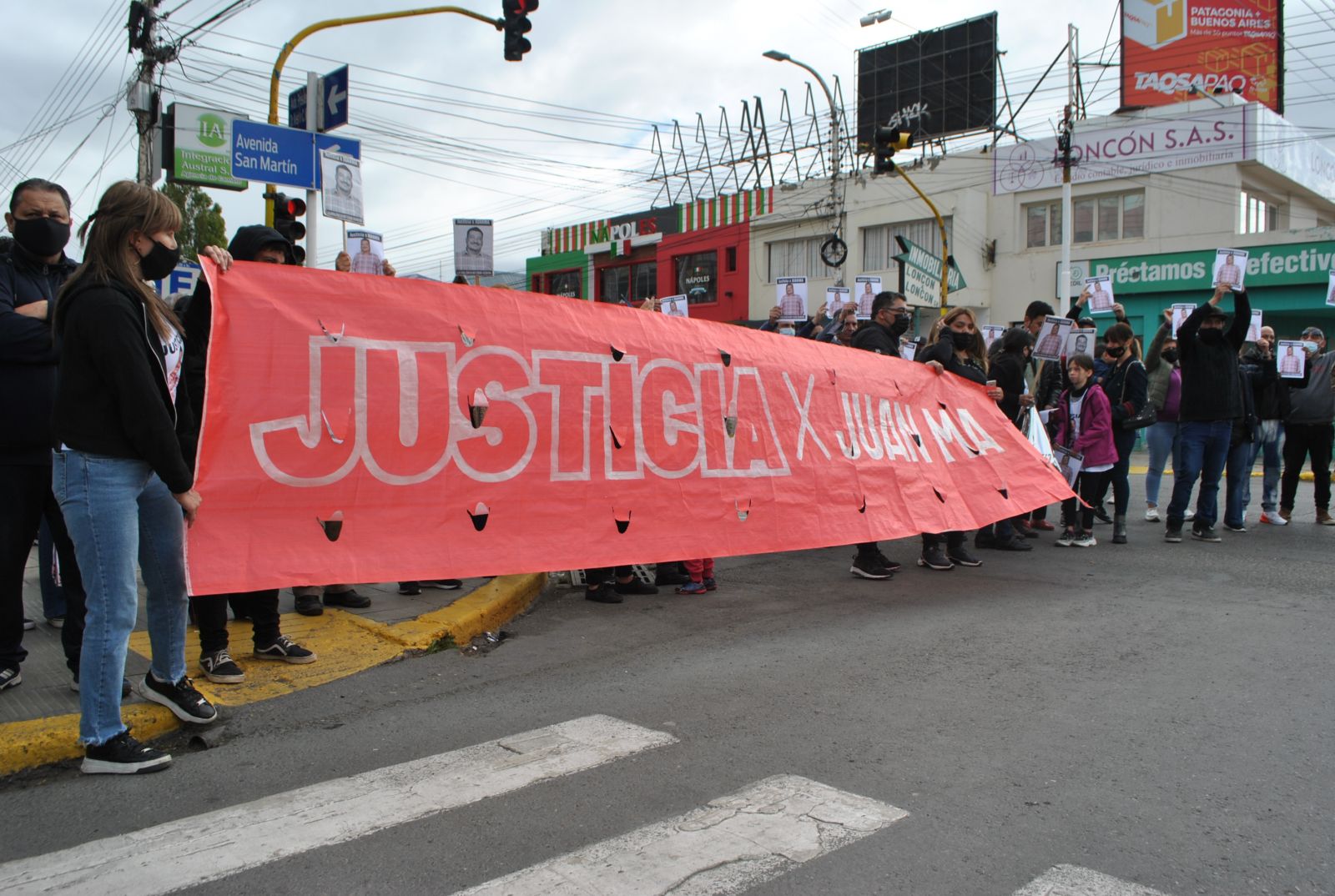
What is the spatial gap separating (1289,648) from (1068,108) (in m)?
23.6

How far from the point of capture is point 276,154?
37.6 ft

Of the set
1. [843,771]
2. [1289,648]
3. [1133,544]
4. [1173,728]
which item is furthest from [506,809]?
[1133,544]

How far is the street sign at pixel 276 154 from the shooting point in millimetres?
11438

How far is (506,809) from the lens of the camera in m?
3.29

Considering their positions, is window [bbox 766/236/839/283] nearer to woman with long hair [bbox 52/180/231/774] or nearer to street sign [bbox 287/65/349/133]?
street sign [bbox 287/65/349/133]

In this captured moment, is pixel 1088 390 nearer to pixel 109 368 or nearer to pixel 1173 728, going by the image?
pixel 1173 728

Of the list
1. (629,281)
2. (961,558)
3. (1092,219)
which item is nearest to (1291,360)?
(961,558)

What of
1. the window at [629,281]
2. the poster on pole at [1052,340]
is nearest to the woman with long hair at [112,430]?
the poster on pole at [1052,340]

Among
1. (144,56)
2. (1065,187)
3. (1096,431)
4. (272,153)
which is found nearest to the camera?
(1096,431)

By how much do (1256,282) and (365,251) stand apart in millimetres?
24992

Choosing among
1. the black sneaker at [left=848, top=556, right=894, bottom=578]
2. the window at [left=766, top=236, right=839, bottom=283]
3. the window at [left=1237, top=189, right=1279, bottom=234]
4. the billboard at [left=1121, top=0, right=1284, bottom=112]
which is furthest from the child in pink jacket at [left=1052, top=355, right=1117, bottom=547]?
the window at [left=766, top=236, right=839, bottom=283]

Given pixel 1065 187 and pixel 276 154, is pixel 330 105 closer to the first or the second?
pixel 276 154

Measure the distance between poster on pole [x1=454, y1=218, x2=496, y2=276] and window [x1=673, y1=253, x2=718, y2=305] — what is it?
29.9 metres

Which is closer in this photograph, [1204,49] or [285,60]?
[285,60]
